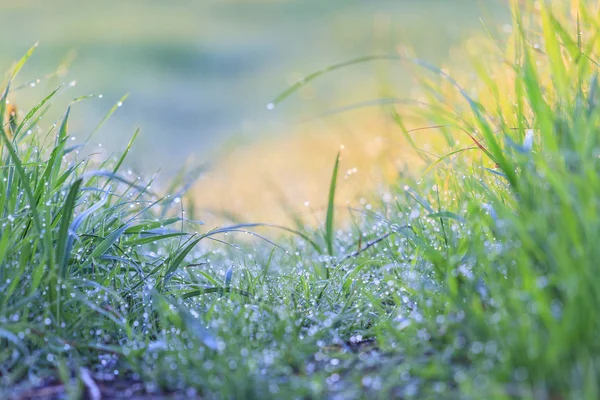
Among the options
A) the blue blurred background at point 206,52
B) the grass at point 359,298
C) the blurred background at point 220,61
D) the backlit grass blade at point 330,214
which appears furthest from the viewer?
the blue blurred background at point 206,52

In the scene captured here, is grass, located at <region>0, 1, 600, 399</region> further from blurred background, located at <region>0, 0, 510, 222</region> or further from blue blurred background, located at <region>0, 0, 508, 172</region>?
blue blurred background, located at <region>0, 0, 508, 172</region>

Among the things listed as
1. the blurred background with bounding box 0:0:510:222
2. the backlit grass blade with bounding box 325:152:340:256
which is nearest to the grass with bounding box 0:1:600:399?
the backlit grass blade with bounding box 325:152:340:256

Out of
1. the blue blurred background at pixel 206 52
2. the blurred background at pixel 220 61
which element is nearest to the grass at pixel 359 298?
the blurred background at pixel 220 61

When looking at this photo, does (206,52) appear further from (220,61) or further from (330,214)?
(330,214)

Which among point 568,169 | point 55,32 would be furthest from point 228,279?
point 55,32

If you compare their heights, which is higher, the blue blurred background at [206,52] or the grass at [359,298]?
the blue blurred background at [206,52]

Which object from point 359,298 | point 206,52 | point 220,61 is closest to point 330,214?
point 359,298

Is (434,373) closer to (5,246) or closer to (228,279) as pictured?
(228,279)

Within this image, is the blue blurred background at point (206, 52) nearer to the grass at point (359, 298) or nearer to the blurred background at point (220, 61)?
the blurred background at point (220, 61)
